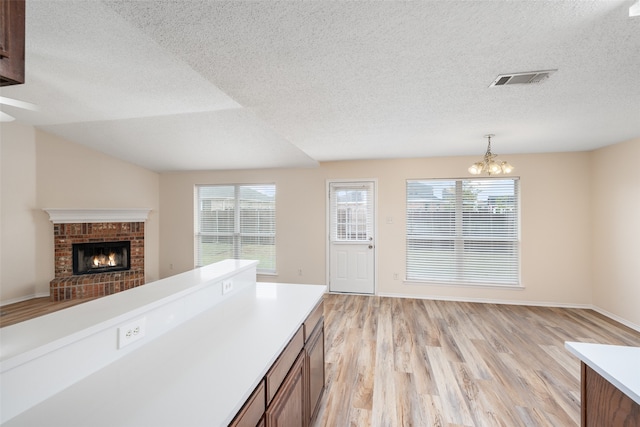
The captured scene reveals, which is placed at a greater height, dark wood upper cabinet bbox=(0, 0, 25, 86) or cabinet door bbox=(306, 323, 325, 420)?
dark wood upper cabinet bbox=(0, 0, 25, 86)

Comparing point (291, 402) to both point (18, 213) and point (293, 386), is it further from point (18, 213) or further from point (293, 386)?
point (18, 213)

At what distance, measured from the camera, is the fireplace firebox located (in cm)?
505

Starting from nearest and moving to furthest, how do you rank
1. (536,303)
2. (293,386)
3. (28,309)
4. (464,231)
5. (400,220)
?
1. (293,386)
2. (28,309)
3. (536,303)
4. (464,231)
5. (400,220)

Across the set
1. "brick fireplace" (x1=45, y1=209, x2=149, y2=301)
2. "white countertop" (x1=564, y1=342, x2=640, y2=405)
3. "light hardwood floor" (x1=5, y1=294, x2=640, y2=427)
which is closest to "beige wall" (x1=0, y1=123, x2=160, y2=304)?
"brick fireplace" (x1=45, y1=209, x2=149, y2=301)

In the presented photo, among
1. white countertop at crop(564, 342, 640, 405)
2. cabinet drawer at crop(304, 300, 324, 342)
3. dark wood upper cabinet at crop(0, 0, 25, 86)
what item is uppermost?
dark wood upper cabinet at crop(0, 0, 25, 86)

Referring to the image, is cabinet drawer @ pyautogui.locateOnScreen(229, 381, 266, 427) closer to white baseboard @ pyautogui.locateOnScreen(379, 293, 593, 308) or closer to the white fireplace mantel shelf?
white baseboard @ pyautogui.locateOnScreen(379, 293, 593, 308)

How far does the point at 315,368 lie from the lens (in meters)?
1.91

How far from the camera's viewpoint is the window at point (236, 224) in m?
5.51

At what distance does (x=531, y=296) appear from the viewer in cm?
435

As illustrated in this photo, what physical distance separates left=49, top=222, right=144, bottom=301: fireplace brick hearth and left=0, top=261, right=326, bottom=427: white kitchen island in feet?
14.9

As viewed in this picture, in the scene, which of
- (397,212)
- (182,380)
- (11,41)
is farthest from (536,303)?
(11,41)

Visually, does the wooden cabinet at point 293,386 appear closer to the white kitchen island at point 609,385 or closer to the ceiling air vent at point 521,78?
the white kitchen island at point 609,385

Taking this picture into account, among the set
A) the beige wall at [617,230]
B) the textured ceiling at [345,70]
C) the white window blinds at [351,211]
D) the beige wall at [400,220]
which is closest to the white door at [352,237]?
the white window blinds at [351,211]

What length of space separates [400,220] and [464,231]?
104 cm
